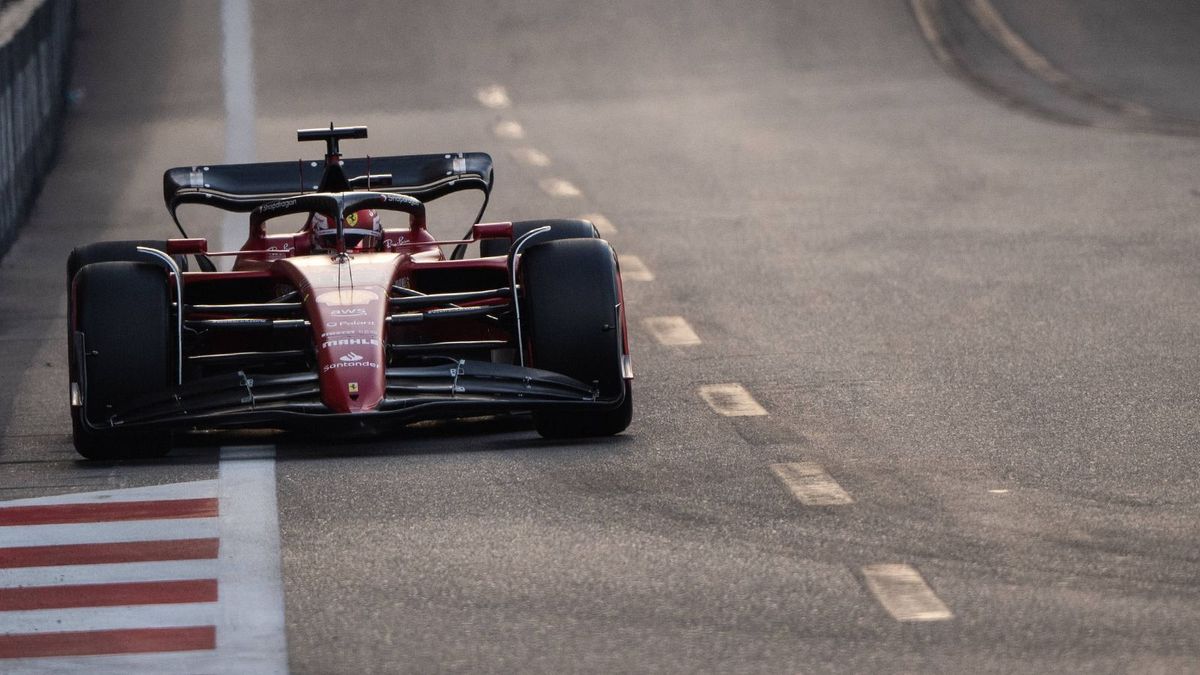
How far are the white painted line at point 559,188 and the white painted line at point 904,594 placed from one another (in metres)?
11.6

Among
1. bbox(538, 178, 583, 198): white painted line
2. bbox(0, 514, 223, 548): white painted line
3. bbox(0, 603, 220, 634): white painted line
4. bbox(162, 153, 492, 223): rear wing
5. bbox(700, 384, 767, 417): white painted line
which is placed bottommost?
bbox(538, 178, 583, 198): white painted line

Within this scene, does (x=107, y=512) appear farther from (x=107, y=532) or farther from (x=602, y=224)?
(x=602, y=224)

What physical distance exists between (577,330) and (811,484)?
1352mm

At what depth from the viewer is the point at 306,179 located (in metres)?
10.9

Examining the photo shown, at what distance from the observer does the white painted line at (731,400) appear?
943 cm

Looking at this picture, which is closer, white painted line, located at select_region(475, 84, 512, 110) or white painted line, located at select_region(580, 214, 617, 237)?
white painted line, located at select_region(580, 214, 617, 237)

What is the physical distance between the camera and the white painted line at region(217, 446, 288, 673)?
6059mm

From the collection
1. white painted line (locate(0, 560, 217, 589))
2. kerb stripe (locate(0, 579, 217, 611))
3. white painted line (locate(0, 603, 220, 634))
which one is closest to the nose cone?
white painted line (locate(0, 560, 217, 589))

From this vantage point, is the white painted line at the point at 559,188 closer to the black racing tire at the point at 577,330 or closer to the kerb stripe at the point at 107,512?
the black racing tire at the point at 577,330

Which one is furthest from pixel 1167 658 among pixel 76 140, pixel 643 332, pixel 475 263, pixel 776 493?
pixel 76 140

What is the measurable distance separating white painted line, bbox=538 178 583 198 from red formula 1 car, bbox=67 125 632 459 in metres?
8.24

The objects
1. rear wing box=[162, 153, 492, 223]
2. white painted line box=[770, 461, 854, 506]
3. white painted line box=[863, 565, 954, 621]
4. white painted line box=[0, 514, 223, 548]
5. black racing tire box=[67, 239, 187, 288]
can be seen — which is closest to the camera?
white painted line box=[863, 565, 954, 621]

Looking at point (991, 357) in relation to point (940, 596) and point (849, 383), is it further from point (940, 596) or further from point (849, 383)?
point (940, 596)

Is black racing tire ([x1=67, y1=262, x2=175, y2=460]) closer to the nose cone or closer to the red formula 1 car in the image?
the red formula 1 car
